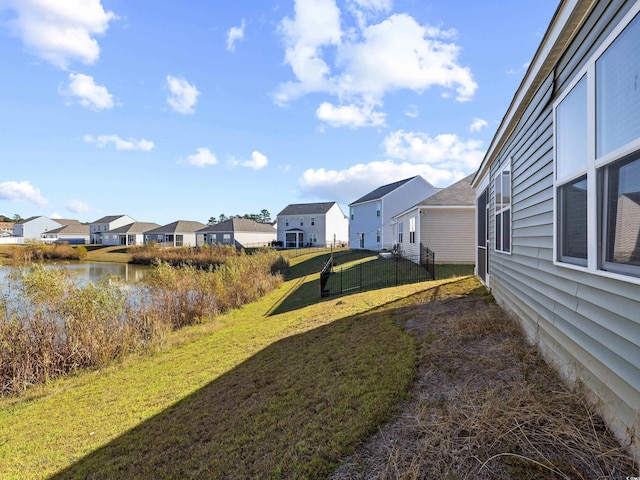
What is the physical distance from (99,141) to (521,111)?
1870cm

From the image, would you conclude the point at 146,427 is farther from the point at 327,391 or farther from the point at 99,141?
the point at 99,141

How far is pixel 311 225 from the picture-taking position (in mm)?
43062

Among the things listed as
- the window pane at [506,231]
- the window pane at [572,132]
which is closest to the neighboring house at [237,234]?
the window pane at [506,231]

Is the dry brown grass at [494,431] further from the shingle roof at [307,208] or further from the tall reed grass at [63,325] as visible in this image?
the shingle roof at [307,208]

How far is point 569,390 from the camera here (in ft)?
9.73

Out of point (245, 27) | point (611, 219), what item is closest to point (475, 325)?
point (611, 219)

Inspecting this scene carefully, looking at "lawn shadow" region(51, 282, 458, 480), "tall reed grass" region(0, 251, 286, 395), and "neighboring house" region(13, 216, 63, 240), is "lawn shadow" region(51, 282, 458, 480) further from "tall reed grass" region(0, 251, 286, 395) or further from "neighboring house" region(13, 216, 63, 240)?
"neighboring house" region(13, 216, 63, 240)

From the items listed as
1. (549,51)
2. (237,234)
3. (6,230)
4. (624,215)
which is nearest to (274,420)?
(624,215)

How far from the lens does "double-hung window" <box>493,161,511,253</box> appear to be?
5.97 m

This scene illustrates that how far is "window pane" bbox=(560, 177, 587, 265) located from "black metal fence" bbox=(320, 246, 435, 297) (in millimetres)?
8358

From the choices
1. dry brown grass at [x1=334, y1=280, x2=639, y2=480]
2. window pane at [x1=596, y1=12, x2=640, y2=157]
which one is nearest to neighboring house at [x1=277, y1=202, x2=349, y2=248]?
dry brown grass at [x1=334, y1=280, x2=639, y2=480]

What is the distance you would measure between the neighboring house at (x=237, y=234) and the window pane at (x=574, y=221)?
43716 mm

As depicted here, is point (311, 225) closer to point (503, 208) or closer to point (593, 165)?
point (503, 208)

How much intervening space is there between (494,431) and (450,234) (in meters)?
13.5
